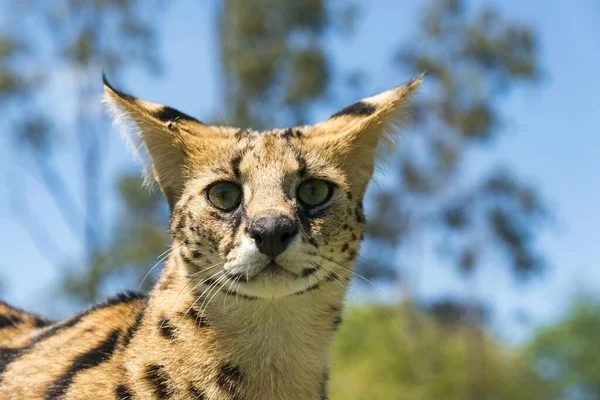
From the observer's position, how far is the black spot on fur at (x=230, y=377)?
15.3 feet

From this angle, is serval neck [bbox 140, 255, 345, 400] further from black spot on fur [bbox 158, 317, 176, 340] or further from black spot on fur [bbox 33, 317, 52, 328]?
black spot on fur [bbox 33, 317, 52, 328]

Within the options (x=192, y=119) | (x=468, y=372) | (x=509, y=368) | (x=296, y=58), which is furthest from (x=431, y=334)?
(x=192, y=119)

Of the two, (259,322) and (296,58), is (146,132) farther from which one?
(296,58)

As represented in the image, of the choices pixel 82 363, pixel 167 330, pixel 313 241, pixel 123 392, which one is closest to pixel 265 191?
pixel 313 241

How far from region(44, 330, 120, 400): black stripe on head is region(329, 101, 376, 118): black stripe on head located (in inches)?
88.3

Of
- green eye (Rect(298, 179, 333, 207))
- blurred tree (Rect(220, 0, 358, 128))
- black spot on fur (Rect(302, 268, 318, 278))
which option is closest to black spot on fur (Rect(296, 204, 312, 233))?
green eye (Rect(298, 179, 333, 207))

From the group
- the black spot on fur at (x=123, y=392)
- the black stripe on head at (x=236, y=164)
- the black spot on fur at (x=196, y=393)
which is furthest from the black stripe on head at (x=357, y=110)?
the black spot on fur at (x=123, y=392)

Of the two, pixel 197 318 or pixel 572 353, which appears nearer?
pixel 197 318

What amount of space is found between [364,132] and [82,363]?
237 centimetres

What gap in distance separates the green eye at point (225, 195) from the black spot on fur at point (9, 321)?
216cm

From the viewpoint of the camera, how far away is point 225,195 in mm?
4828

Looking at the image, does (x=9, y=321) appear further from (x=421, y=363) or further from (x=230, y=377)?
(x=421, y=363)

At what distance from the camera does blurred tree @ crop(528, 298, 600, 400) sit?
4094 centimetres

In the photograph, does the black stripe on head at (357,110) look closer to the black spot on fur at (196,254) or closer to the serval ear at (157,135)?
the serval ear at (157,135)
